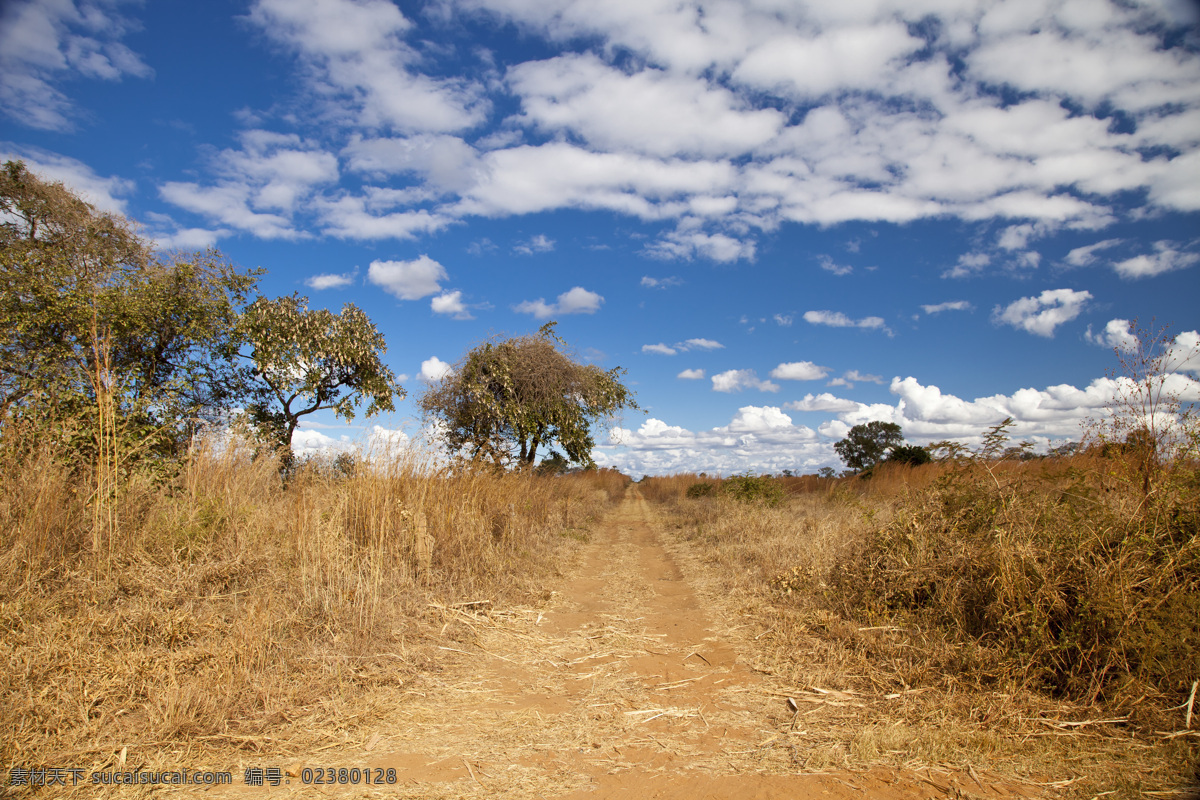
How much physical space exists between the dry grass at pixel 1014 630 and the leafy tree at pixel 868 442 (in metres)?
25.3

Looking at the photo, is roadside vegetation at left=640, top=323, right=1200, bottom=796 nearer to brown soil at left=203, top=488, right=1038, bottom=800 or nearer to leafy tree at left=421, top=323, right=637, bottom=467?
brown soil at left=203, top=488, right=1038, bottom=800

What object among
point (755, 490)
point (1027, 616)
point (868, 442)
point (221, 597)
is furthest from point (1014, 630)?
point (868, 442)

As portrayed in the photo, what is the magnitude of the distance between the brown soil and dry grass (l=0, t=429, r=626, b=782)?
397 mm

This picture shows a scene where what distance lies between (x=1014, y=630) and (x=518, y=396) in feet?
48.9

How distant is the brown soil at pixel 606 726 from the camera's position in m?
3.00

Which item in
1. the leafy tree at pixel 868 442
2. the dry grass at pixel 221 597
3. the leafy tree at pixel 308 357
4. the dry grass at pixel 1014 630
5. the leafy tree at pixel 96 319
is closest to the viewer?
the dry grass at pixel 1014 630

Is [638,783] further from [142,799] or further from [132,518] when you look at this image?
[132,518]

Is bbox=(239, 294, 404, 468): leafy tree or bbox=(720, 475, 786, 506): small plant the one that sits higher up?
bbox=(239, 294, 404, 468): leafy tree

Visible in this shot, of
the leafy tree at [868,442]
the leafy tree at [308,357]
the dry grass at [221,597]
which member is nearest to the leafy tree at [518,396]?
the leafy tree at [308,357]

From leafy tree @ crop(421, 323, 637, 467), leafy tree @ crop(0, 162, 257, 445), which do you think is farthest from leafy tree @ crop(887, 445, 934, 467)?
leafy tree @ crop(0, 162, 257, 445)

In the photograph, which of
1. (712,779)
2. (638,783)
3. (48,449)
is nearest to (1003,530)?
(712,779)

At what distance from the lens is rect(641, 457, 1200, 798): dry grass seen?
3271mm

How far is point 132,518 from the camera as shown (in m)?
5.95

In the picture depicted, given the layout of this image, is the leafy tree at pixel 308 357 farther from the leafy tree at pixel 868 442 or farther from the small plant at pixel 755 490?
the leafy tree at pixel 868 442
